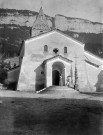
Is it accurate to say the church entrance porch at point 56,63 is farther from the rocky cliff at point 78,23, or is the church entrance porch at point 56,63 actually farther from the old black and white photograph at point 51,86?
the rocky cliff at point 78,23

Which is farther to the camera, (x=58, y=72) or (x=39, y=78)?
(x=58, y=72)

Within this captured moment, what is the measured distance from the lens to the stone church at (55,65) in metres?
18.1

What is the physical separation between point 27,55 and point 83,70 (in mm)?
4751

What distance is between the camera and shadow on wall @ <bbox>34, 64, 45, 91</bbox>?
1831 centimetres

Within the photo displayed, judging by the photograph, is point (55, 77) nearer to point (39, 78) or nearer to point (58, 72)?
point (58, 72)

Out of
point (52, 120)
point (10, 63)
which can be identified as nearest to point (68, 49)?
point (52, 120)

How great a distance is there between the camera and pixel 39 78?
727 inches

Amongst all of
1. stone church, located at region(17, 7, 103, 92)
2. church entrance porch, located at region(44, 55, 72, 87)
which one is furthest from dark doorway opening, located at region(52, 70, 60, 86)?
church entrance porch, located at region(44, 55, 72, 87)

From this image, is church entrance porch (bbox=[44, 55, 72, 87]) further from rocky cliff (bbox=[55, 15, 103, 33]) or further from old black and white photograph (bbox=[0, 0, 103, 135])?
rocky cliff (bbox=[55, 15, 103, 33])

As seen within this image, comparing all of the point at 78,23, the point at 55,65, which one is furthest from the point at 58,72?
the point at 78,23

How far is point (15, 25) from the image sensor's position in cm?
4834

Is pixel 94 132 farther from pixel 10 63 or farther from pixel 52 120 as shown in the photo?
pixel 10 63

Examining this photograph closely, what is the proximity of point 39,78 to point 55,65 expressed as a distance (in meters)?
1.84

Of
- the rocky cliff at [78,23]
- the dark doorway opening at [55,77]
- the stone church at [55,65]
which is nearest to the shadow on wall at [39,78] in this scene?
the stone church at [55,65]
